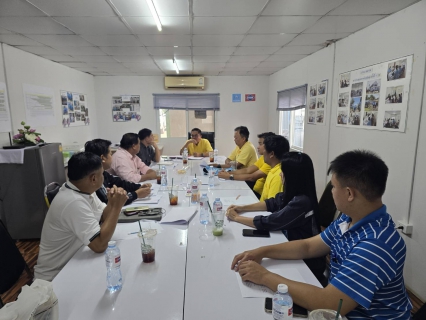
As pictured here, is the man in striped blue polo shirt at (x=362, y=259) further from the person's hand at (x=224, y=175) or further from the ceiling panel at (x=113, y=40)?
the ceiling panel at (x=113, y=40)

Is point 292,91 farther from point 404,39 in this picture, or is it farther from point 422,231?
point 422,231

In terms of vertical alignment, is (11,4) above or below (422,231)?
above

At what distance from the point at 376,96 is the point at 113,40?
3111mm

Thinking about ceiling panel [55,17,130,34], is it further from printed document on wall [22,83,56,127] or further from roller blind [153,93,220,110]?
roller blind [153,93,220,110]

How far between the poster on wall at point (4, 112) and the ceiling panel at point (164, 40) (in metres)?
1.87

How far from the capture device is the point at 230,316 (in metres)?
1.03

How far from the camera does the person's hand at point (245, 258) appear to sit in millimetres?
1339

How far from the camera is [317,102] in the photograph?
13.4ft

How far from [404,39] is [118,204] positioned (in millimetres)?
2764

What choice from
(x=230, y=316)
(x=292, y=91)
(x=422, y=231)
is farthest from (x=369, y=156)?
(x=292, y=91)

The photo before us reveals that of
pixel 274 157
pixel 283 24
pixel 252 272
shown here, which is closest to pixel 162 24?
pixel 283 24

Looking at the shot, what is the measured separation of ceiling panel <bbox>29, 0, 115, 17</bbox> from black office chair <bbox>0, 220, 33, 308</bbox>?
72.1 inches

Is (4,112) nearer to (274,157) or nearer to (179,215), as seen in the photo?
(179,215)

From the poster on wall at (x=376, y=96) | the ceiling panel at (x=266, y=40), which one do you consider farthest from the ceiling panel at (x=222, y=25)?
the poster on wall at (x=376, y=96)
